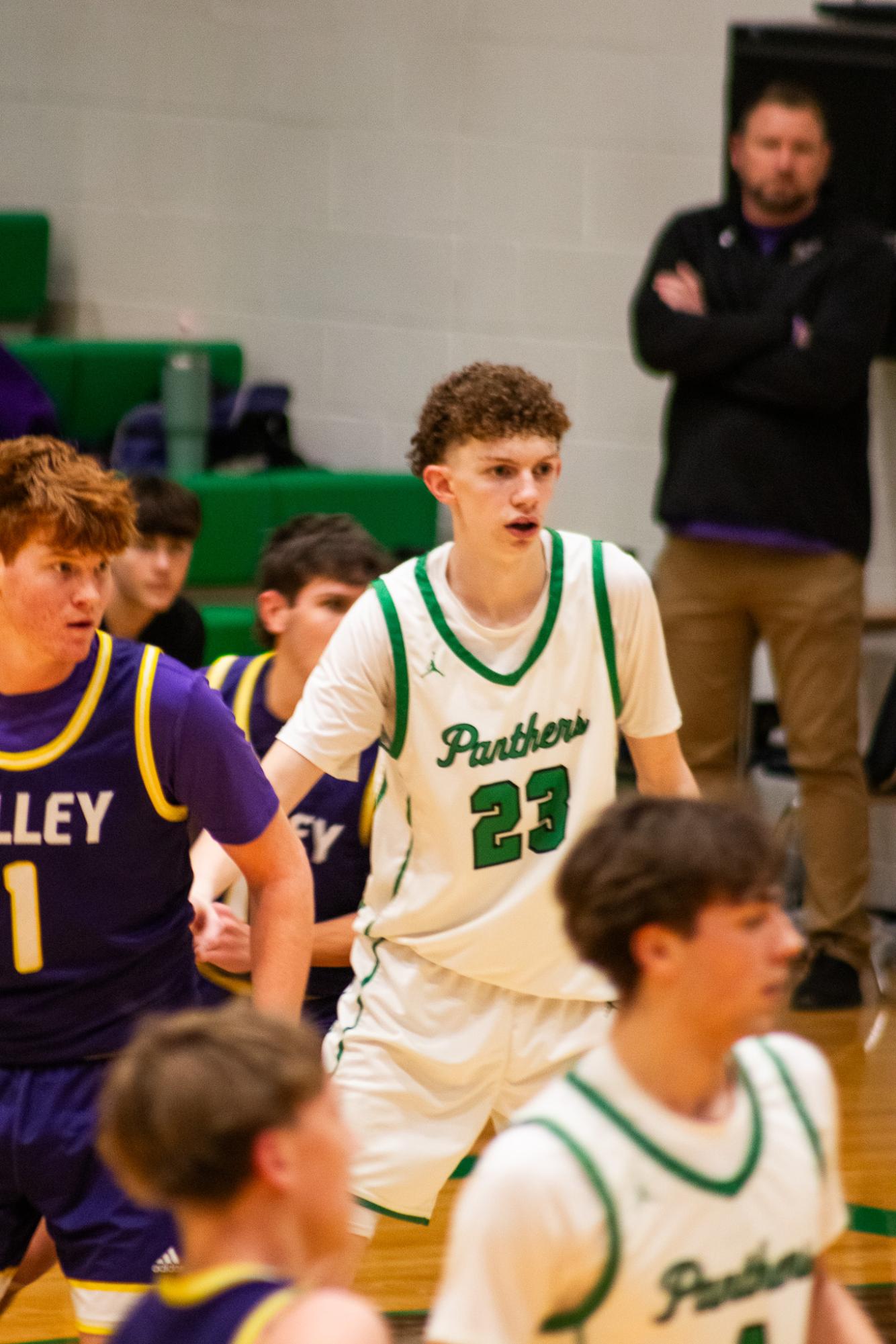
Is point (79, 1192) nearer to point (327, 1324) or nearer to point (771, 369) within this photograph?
point (327, 1324)

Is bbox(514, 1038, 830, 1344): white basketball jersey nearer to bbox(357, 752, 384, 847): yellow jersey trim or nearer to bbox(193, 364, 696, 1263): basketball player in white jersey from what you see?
bbox(193, 364, 696, 1263): basketball player in white jersey

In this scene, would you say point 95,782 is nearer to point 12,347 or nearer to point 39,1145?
point 39,1145

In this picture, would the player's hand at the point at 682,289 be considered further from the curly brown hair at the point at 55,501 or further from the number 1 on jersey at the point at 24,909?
the number 1 on jersey at the point at 24,909

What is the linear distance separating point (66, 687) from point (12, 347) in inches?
210

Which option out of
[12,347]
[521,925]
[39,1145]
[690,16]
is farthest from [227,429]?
[39,1145]

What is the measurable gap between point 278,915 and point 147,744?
0.33m

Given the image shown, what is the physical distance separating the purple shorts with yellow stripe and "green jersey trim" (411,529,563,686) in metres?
A: 0.95

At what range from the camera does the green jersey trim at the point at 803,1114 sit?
6.82ft

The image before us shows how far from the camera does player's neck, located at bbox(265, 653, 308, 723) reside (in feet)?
13.8

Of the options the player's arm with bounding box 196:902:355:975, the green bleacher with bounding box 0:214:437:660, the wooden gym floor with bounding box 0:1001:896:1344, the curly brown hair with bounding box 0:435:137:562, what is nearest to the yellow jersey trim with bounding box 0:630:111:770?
the curly brown hair with bounding box 0:435:137:562

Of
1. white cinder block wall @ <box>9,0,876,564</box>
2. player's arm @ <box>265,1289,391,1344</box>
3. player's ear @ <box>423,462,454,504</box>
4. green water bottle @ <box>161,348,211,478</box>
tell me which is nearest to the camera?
player's arm @ <box>265,1289,391,1344</box>

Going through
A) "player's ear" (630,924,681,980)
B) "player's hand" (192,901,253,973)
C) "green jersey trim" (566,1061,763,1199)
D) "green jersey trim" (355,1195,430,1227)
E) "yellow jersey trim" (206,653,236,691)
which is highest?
"player's ear" (630,924,681,980)

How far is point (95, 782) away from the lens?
2975mm

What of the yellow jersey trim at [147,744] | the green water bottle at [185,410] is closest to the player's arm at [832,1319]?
the yellow jersey trim at [147,744]
